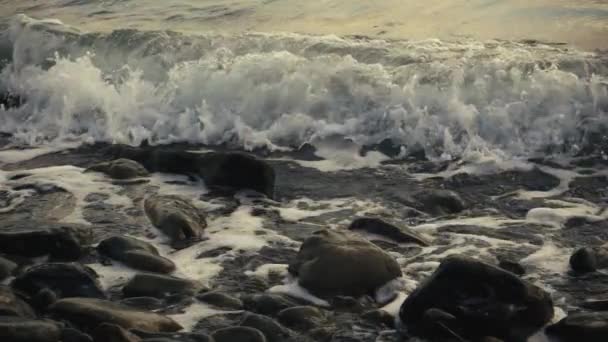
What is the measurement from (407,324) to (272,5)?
8839 millimetres

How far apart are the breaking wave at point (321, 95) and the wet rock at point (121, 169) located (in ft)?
3.97

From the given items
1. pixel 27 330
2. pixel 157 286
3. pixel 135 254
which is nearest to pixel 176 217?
pixel 135 254

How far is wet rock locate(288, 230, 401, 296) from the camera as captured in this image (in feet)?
13.9

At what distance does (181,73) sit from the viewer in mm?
8820

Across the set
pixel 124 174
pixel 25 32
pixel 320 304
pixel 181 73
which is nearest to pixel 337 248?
pixel 320 304

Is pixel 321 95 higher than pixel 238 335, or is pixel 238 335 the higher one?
pixel 321 95

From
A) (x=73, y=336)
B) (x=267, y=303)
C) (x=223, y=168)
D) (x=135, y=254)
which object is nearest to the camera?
(x=73, y=336)

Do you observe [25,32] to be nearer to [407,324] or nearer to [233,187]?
[233,187]

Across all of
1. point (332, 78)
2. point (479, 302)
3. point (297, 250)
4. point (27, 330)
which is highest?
point (332, 78)

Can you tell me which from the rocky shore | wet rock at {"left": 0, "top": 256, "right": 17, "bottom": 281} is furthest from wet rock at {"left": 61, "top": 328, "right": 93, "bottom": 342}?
wet rock at {"left": 0, "top": 256, "right": 17, "bottom": 281}

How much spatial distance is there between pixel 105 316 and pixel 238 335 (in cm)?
A: 62

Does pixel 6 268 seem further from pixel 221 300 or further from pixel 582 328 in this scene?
pixel 582 328

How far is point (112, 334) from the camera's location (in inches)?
138

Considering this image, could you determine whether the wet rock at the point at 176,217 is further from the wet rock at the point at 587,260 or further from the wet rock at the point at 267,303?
the wet rock at the point at 587,260
